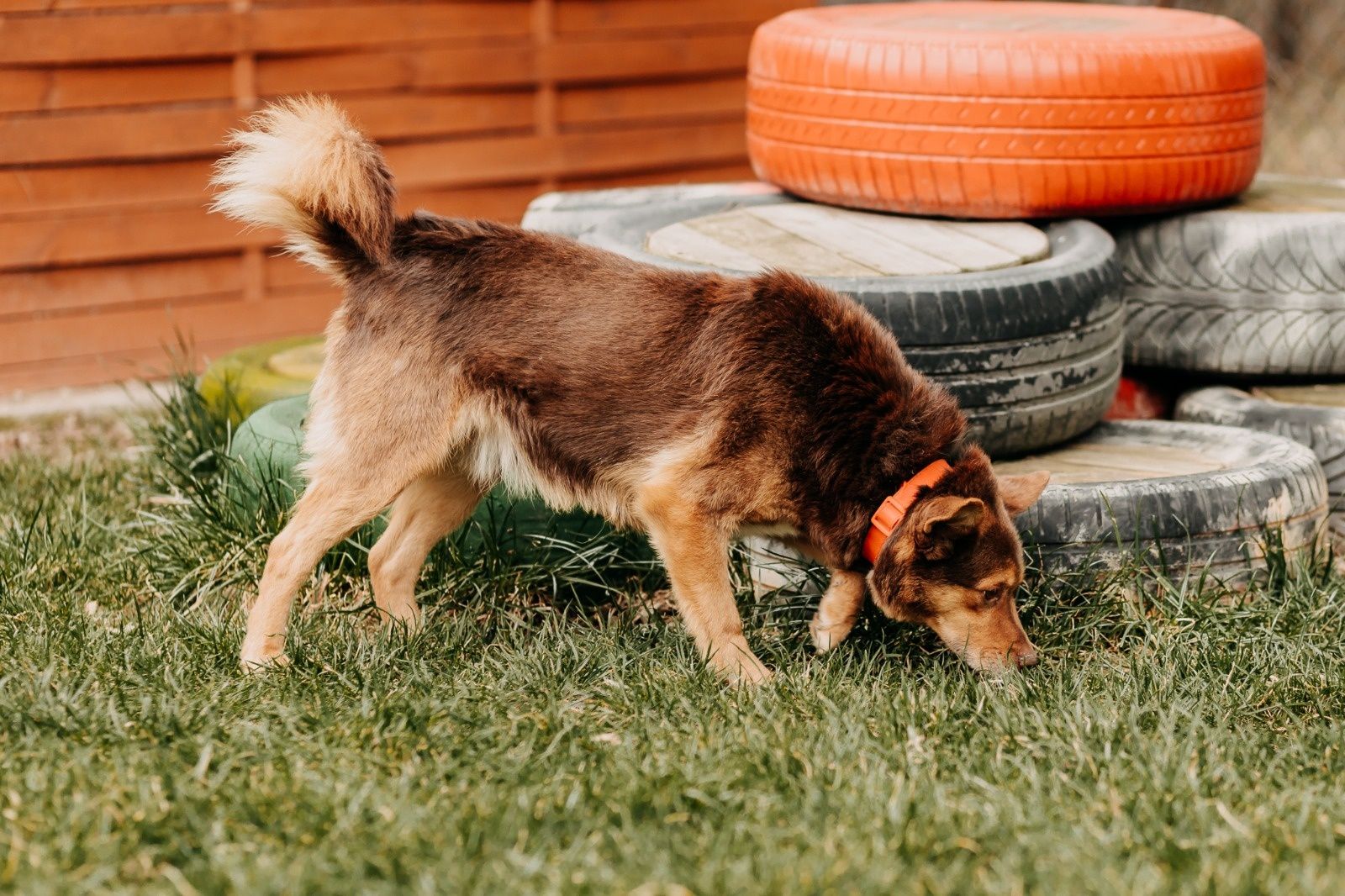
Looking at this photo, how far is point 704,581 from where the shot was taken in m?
4.34

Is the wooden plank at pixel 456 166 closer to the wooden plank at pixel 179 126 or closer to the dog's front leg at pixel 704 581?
the wooden plank at pixel 179 126

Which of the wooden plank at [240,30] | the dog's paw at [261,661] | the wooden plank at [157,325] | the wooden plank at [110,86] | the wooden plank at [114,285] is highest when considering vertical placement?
the wooden plank at [240,30]

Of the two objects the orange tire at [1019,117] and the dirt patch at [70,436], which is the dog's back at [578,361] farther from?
the dirt patch at [70,436]

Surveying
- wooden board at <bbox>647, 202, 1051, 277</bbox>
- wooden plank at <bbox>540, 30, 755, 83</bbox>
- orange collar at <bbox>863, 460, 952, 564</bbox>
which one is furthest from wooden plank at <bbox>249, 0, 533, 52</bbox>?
orange collar at <bbox>863, 460, 952, 564</bbox>

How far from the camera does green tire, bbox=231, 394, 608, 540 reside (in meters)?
5.04

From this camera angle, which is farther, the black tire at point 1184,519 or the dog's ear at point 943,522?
the black tire at point 1184,519

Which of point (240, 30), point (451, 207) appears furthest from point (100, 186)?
point (451, 207)

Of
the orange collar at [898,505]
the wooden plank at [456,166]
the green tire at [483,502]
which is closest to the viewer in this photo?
the orange collar at [898,505]

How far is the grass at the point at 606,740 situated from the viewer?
9.93 feet

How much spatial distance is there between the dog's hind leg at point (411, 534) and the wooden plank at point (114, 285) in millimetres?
3787

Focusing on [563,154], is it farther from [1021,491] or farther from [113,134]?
[1021,491]

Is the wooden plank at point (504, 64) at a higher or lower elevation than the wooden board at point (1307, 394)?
higher

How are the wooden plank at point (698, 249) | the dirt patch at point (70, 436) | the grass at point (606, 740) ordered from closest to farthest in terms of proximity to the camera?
1. the grass at point (606, 740)
2. the wooden plank at point (698, 249)
3. the dirt patch at point (70, 436)

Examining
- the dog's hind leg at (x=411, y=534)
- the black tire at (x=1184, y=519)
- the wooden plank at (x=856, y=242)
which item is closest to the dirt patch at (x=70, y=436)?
the dog's hind leg at (x=411, y=534)
